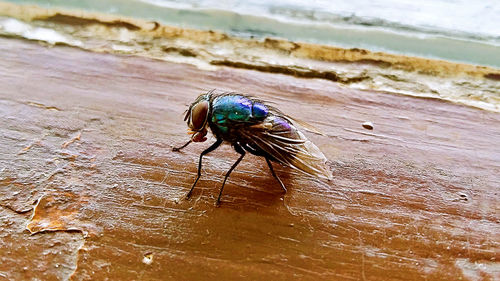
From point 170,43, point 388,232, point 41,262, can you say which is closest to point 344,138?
point 388,232

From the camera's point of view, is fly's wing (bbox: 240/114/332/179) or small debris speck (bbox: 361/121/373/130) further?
small debris speck (bbox: 361/121/373/130)


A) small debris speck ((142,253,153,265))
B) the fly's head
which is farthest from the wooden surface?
the fly's head

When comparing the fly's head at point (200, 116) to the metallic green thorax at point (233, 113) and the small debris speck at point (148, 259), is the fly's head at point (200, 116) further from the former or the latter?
the small debris speck at point (148, 259)

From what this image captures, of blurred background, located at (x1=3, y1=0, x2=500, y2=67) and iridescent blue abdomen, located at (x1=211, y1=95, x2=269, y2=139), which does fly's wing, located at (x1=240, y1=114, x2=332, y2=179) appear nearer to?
iridescent blue abdomen, located at (x1=211, y1=95, x2=269, y2=139)

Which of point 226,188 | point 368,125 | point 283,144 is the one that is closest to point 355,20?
point 368,125

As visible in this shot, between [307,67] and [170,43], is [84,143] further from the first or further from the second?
[307,67]

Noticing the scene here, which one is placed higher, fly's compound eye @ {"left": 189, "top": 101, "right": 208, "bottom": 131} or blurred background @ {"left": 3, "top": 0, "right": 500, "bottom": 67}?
blurred background @ {"left": 3, "top": 0, "right": 500, "bottom": 67}

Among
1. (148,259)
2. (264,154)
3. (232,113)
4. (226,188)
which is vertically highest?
(232,113)

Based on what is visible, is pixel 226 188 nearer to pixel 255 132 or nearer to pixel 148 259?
pixel 255 132
